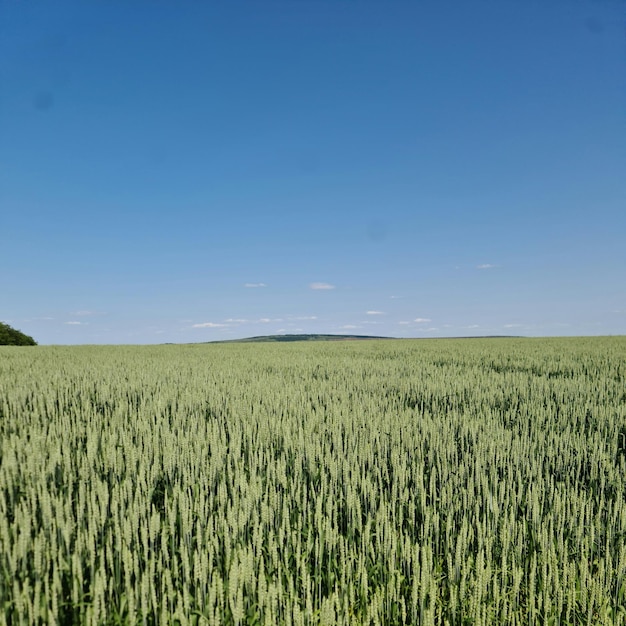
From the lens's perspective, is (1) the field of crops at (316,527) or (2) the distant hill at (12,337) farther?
(2) the distant hill at (12,337)

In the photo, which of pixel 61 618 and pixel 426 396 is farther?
pixel 426 396

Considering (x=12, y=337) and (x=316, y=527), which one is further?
(x=12, y=337)

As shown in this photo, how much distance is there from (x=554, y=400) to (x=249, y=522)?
576 centimetres

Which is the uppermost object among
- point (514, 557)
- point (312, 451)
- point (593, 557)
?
point (312, 451)

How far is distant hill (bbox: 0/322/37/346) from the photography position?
46.4 m

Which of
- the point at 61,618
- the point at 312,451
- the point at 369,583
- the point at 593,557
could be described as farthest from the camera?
the point at 312,451

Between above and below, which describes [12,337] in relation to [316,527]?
above

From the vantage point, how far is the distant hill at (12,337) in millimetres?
46375

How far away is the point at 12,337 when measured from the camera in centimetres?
4722

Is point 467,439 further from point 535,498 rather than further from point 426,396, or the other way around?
point 426,396

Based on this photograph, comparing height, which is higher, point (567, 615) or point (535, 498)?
point (535, 498)

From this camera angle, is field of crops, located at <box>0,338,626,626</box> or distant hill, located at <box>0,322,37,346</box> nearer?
field of crops, located at <box>0,338,626,626</box>

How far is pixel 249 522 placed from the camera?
2.31 metres

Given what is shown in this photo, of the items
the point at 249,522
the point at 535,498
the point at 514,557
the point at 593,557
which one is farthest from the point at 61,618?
the point at 593,557
